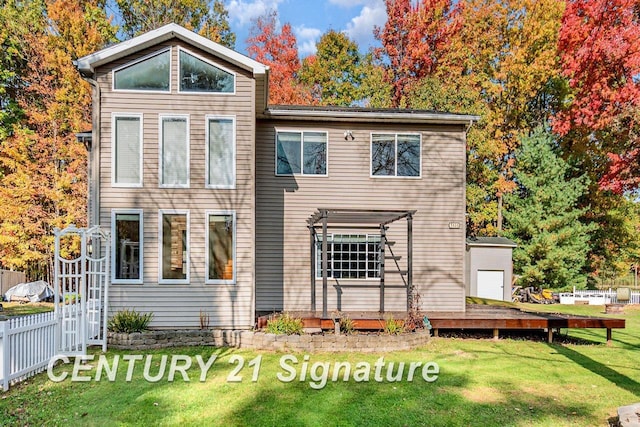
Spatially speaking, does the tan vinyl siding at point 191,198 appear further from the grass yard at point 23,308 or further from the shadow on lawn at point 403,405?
the grass yard at point 23,308

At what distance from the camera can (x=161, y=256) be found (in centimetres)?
941

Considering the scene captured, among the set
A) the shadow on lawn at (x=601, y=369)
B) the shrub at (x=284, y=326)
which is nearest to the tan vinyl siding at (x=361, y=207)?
the shrub at (x=284, y=326)

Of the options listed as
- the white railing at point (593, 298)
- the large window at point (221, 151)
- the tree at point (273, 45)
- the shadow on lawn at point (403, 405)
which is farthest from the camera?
the tree at point (273, 45)

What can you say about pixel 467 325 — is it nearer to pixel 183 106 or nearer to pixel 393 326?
pixel 393 326

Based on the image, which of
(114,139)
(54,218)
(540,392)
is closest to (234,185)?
(114,139)

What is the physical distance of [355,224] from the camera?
1143 cm

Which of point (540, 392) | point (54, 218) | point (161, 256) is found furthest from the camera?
point (54, 218)

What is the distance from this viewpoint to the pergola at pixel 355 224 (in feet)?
30.8

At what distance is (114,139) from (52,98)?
12.8 metres

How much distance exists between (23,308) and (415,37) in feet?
73.7

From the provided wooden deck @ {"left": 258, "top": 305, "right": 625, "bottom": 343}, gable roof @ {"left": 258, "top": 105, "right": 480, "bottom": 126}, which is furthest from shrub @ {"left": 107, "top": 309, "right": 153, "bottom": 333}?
gable roof @ {"left": 258, "top": 105, "right": 480, "bottom": 126}

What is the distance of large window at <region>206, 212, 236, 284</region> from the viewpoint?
942 centimetres

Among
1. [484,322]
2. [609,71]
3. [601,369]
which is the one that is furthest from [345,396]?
[609,71]

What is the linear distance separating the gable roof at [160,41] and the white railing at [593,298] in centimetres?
1705
